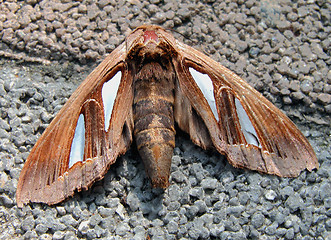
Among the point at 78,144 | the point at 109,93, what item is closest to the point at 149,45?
the point at 109,93

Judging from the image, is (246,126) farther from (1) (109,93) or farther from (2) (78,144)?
(2) (78,144)

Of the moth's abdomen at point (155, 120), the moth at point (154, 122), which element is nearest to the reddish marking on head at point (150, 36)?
the moth at point (154, 122)

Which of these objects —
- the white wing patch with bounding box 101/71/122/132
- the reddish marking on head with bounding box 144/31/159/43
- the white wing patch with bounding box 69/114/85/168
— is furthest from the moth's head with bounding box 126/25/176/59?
the white wing patch with bounding box 69/114/85/168

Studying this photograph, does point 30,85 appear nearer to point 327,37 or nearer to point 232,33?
point 232,33

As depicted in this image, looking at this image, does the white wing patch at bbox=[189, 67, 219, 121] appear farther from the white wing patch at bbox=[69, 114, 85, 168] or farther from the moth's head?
the white wing patch at bbox=[69, 114, 85, 168]

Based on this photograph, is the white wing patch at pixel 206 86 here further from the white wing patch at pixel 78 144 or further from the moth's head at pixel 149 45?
the white wing patch at pixel 78 144

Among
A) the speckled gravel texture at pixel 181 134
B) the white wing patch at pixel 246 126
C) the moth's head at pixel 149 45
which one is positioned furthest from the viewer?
the moth's head at pixel 149 45

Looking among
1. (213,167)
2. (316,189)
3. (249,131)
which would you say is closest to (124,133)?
(213,167)
